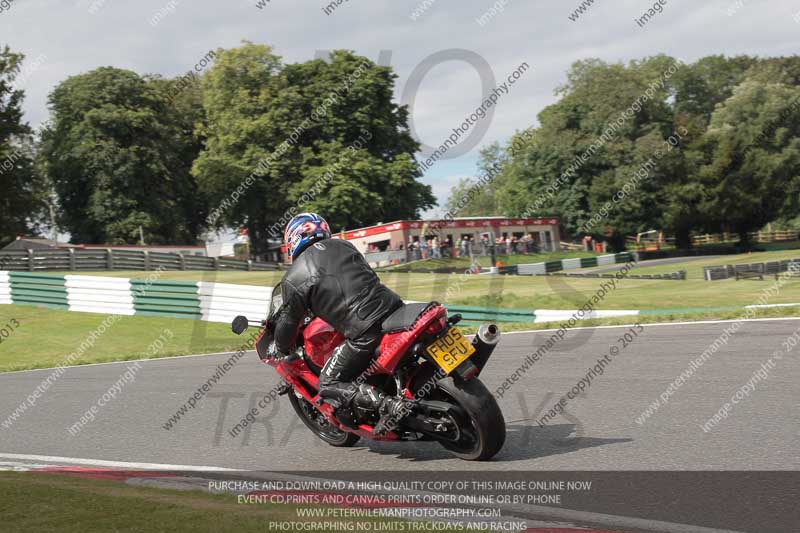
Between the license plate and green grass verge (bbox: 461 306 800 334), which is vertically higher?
the license plate

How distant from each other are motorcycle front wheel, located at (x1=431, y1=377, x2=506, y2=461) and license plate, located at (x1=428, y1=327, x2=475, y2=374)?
0.12 meters

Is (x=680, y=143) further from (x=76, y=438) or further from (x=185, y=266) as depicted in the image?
(x=76, y=438)

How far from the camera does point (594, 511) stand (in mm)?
4426

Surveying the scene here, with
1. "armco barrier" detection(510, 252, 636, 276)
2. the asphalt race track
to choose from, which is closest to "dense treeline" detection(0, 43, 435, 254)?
"armco barrier" detection(510, 252, 636, 276)

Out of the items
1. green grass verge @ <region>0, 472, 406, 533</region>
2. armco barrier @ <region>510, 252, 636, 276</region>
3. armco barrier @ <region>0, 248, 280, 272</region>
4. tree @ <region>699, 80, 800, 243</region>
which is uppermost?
tree @ <region>699, 80, 800, 243</region>

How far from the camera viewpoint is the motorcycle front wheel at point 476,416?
5492 mm

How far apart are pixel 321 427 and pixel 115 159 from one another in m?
55.1

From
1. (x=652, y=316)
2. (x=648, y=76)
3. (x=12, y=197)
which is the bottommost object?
(x=652, y=316)

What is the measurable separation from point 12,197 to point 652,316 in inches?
1689

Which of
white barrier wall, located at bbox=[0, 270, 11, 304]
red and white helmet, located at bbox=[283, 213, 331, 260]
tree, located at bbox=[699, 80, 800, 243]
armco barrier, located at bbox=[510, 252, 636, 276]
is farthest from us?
tree, located at bbox=[699, 80, 800, 243]

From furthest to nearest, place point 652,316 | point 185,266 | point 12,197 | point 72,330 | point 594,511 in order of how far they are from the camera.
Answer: point 12,197, point 185,266, point 72,330, point 652,316, point 594,511

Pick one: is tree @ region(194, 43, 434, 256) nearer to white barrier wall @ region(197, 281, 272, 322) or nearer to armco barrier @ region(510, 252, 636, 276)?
armco barrier @ region(510, 252, 636, 276)

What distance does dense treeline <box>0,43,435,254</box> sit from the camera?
52.2 meters

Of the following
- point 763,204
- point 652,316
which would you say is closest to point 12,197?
point 652,316
